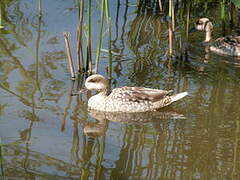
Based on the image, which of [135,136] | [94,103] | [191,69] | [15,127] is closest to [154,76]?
[191,69]

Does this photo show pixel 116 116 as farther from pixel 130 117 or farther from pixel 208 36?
pixel 208 36

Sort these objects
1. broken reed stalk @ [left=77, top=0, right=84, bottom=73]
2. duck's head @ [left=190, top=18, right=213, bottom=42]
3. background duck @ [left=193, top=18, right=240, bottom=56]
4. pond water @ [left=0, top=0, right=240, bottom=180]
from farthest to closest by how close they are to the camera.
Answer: duck's head @ [left=190, top=18, right=213, bottom=42]
background duck @ [left=193, top=18, right=240, bottom=56]
broken reed stalk @ [left=77, top=0, right=84, bottom=73]
pond water @ [left=0, top=0, right=240, bottom=180]

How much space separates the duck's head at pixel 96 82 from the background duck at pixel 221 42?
3034mm

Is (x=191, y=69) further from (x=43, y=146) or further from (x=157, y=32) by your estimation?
(x=43, y=146)

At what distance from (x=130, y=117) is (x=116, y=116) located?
18cm

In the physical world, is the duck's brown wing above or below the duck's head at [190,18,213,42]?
below

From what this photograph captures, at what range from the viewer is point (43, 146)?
7391mm

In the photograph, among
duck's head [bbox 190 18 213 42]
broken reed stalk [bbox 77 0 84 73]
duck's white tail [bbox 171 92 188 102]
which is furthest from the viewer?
duck's head [bbox 190 18 213 42]

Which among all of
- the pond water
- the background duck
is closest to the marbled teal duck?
the pond water

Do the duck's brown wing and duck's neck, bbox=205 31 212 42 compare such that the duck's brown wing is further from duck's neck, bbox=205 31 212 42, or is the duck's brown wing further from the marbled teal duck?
duck's neck, bbox=205 31 212 42

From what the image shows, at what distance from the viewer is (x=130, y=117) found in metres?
8.61

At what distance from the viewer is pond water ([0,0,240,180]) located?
708cm

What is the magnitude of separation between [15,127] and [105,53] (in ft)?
9.84

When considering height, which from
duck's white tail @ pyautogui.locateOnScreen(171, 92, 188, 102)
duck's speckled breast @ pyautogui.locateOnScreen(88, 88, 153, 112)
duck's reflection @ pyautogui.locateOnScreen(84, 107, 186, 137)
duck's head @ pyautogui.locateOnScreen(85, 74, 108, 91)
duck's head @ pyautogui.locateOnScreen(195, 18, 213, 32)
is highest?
duck's head @ pyautogui.locateOnScreen(195, 18, 213, 32)
